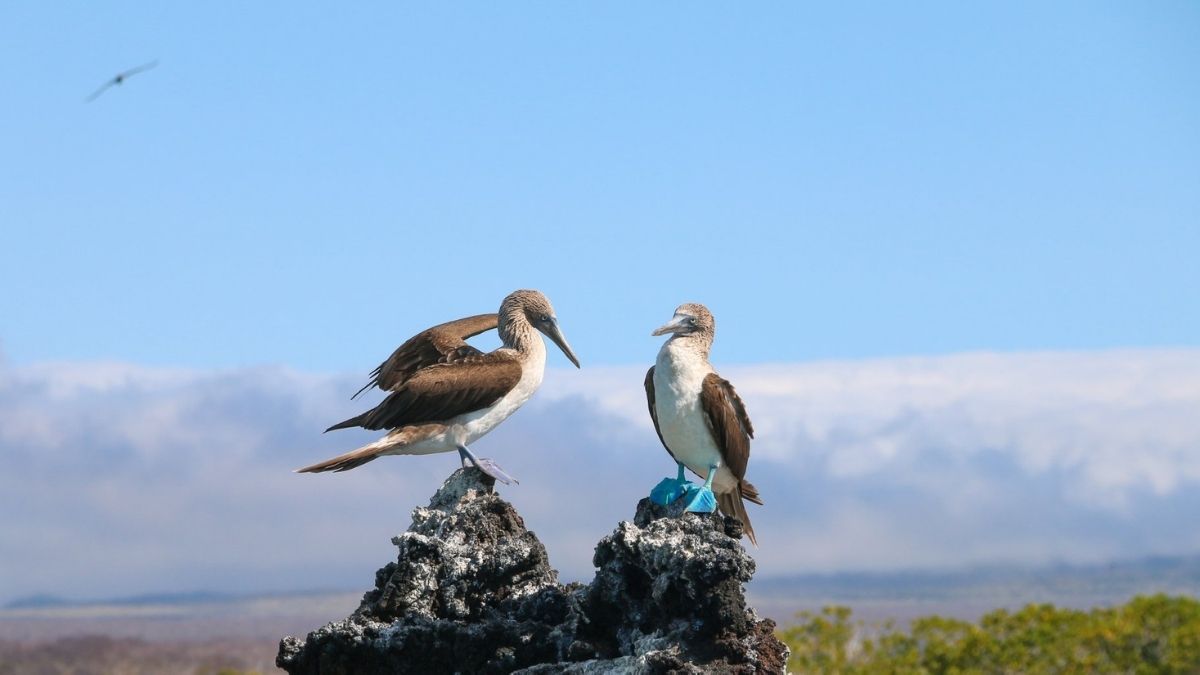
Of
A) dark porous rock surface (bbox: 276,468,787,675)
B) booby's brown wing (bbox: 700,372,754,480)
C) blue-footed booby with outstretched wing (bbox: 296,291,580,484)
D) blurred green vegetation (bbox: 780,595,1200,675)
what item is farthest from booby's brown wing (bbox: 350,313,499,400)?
blurred green vegetation (bbox: 780,595,1200,675)

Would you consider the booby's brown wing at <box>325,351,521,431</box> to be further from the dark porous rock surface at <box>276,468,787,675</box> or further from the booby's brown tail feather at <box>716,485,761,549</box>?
the booby's brown tail feather at <box>716,485,761,549</box>

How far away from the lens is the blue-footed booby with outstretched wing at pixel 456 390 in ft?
37.9

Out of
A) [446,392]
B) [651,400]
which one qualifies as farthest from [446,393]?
[651,400]

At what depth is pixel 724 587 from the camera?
7.75 metres

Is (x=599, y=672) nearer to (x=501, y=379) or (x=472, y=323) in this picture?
(x=501, y=379)

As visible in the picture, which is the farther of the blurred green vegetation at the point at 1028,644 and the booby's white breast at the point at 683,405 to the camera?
the blurred green vegetation at the point at 1028,644

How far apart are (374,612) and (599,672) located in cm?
215

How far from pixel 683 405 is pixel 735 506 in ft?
4.03

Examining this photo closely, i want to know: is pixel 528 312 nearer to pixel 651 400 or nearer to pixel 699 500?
pixel 651 400

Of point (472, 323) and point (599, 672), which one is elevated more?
point (472, 323)

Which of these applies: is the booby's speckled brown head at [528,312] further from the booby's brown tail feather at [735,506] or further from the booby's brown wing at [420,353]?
the booby's brown tail feather at [735,506]

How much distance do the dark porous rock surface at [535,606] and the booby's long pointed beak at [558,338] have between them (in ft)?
5.55

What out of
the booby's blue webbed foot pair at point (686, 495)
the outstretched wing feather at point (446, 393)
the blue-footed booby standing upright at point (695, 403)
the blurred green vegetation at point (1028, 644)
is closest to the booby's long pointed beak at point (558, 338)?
the outstretched wing feather at point (446, 393)

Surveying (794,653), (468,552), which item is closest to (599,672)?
(468,552)
